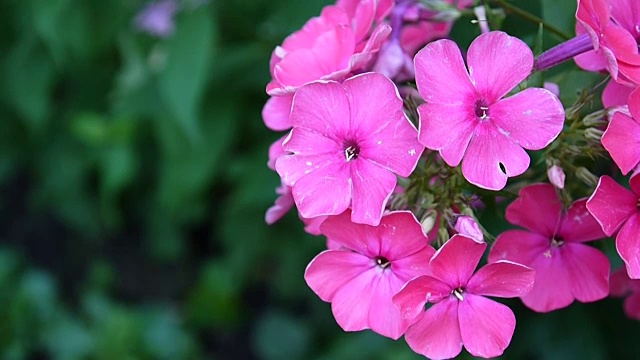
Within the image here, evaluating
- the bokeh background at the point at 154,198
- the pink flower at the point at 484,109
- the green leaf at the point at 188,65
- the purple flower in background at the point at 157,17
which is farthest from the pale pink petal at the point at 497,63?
the purple flower in background at the point at 157,17

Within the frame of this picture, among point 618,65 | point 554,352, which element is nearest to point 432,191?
point 618,65

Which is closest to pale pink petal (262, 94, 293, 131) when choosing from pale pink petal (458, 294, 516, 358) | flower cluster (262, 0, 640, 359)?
flower cluster (262, 0, 640, 359)

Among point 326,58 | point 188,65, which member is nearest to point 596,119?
point 326,58

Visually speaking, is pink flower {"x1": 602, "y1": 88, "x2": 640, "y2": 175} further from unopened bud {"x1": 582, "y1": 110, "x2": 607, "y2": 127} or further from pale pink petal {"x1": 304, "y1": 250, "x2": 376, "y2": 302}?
pale pink petal {"x1": 304, "y1": 250, "x2": 376, "y2": 302}

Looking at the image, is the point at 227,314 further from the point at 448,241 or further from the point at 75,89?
the point at 448,241

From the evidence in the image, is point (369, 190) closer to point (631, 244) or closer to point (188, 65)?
point (631, 244)
